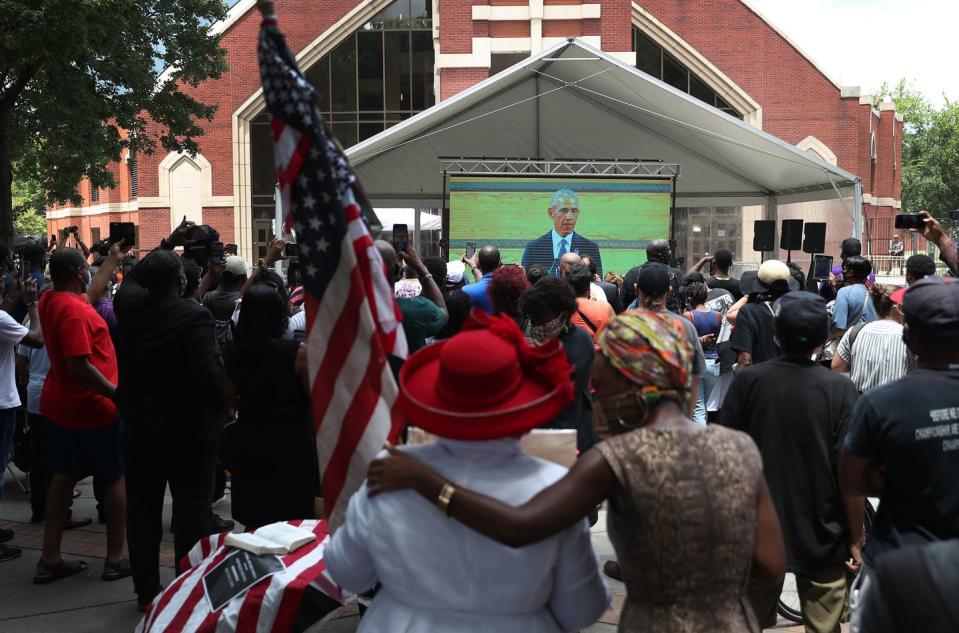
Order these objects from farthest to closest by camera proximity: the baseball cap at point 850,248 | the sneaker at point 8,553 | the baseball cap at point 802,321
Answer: the baseball cap at point 850,248
the sneaker at point 8,553
the baseball cap at point 802,321

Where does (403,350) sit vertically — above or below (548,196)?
Answer: below

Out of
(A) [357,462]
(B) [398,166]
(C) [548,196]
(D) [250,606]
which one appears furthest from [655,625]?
(B) [398,166]

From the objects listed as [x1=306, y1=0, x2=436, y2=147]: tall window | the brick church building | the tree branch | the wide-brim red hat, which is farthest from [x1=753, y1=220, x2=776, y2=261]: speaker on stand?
[x1=306, y1=0, x2=436, y2=147]: tall window

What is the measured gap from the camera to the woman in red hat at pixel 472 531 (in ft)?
6.98

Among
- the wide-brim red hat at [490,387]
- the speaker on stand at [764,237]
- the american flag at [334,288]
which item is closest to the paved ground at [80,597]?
the american flag at [334,288]

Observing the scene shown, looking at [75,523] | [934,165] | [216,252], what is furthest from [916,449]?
[934,165]

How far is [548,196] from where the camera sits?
15.8 metres

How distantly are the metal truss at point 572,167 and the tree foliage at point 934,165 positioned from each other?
4918 cm

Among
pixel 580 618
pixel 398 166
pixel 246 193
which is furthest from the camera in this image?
pixel 246 193

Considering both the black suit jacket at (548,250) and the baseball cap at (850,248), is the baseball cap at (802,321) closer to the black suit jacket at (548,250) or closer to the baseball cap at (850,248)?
the baseball cap at (850,248)

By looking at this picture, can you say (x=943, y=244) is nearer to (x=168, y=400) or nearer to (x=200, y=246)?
(x=168, y=400)

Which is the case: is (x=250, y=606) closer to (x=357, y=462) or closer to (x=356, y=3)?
(x=357, y=462)

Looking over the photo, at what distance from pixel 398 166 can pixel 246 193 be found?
18708 mm

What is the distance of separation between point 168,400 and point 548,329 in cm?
197
